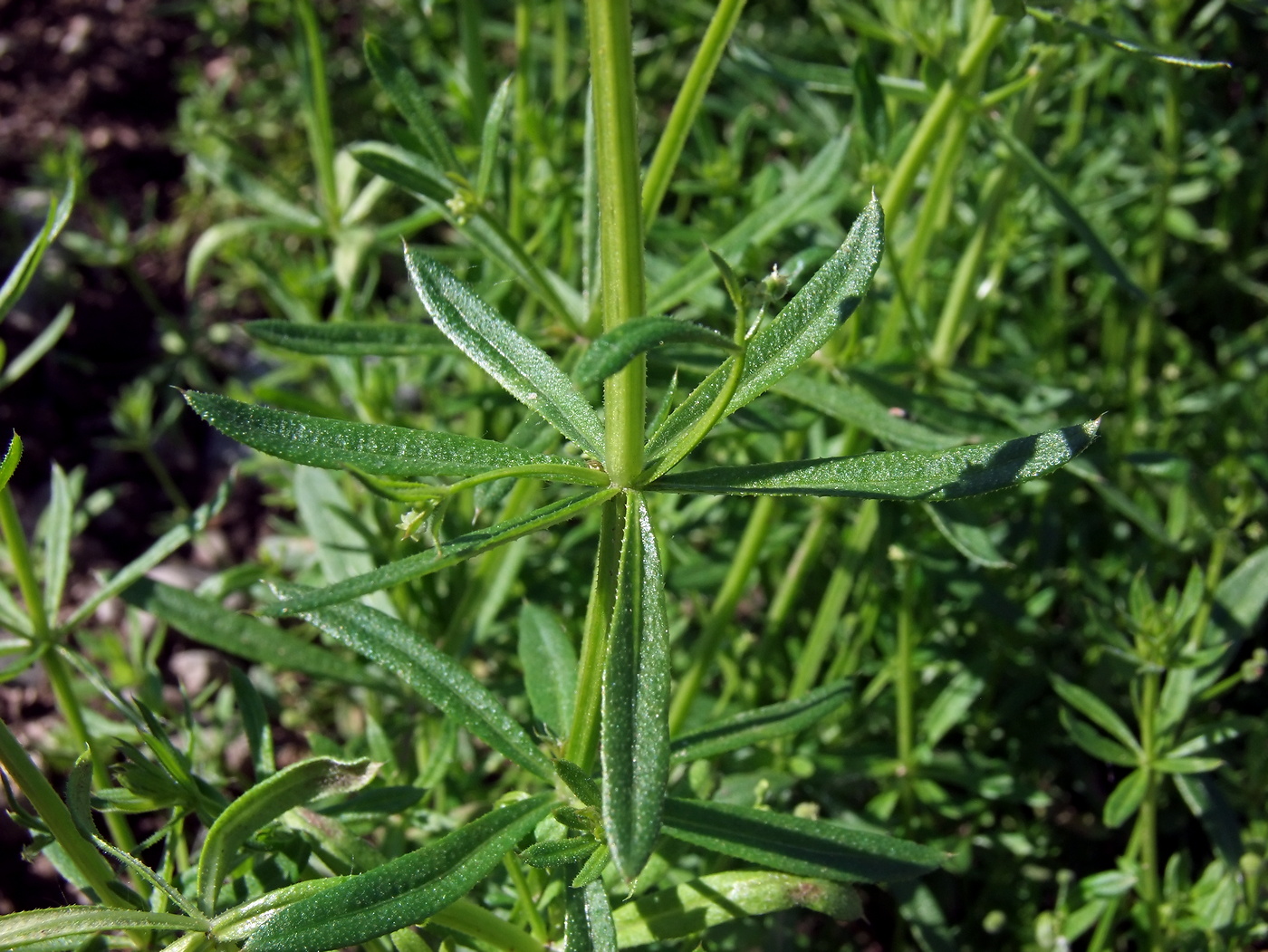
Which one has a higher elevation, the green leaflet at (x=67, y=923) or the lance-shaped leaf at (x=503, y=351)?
the lance-shaped leaf at (x=503, y=351)

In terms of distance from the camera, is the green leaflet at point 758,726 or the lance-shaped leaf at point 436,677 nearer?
the lance-shaped leaf at point 436,677

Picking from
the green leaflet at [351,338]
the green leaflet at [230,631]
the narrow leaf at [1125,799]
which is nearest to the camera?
the green leaflet at [351,338]

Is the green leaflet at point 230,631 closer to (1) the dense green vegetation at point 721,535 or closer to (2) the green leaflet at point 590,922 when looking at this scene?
(1) the dense green vegetation at point 721,535

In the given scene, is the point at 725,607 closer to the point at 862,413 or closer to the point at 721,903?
the point at 862,413

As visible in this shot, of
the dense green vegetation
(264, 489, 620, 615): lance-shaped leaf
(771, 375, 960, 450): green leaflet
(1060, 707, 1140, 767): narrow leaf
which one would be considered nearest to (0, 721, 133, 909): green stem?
the dense green vegetation

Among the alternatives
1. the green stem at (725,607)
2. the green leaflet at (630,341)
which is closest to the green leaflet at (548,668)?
the green stem at (725,607)

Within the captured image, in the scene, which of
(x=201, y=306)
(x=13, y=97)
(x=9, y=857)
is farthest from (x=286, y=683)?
(x=13, y=97)

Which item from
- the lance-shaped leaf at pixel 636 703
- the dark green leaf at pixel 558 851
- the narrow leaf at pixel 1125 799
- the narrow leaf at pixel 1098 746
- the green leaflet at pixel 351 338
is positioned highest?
the green leaflet at pixel 351 338
